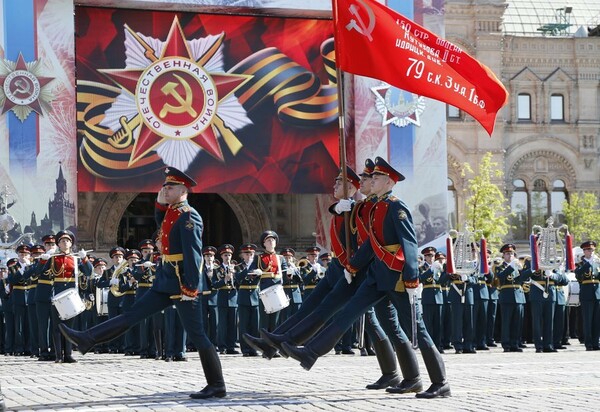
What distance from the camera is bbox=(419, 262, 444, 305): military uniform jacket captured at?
1873cm

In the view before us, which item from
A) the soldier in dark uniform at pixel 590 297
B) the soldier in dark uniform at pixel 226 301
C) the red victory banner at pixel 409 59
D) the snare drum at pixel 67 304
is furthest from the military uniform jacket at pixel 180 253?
the soldier in dark uniform at pixel 590 297

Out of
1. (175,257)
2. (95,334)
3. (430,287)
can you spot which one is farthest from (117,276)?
(95,334)

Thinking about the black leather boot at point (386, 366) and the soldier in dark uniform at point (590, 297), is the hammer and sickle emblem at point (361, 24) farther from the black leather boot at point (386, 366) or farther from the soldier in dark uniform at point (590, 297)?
the soldier in dark uniform at point (590, 297)

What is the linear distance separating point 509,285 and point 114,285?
19.9 feet

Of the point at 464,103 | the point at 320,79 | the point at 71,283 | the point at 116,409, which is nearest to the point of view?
the point at 116,409

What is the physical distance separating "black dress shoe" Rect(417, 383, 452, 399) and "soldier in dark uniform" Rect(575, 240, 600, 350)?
9.34 meters

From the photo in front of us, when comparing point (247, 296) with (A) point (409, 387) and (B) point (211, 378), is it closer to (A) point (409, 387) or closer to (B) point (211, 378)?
(A) point (409, 387)

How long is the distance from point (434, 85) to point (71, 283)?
618 centimetres

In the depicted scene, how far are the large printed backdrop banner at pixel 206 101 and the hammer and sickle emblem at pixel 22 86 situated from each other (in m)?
1.30

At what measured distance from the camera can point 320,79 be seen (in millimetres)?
29750

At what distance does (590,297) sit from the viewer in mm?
18938

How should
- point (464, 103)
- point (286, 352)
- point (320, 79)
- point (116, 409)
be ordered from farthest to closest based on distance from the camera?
point (320, 79)
point (464, 103)
point (286, 352)
point (116, 409)

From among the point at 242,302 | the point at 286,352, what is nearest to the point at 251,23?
the point at 242,302

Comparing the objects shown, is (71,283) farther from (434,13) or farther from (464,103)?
(434,13)
